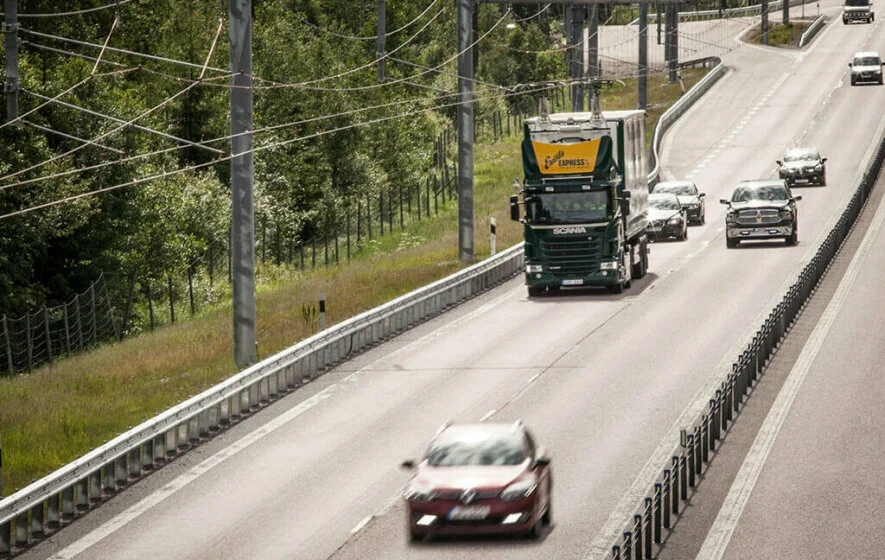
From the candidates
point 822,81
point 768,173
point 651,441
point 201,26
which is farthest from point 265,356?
point 822,81

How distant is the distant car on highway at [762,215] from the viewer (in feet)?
167

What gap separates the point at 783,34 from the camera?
12850cm

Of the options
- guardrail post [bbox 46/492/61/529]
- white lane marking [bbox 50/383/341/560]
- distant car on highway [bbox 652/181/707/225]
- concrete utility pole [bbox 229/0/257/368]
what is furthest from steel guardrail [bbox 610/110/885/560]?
distant car on highway [bbox 652/181/707/225]

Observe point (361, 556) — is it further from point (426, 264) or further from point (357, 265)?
point (357, 265)

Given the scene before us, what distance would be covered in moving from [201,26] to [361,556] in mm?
72919

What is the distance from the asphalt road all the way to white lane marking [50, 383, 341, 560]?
40mm

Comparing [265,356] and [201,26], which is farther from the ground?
[201,26]

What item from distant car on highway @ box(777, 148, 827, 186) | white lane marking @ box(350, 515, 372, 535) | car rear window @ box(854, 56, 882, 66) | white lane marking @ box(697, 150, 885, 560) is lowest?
white lane marking @ box(350, 515, 372, 535)

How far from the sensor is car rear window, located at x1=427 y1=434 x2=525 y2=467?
63.5ft

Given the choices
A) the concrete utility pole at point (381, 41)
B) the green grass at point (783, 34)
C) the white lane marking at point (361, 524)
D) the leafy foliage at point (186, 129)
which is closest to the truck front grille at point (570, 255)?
the leafy foliage at point (186, 129)

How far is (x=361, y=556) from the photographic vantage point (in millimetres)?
19172

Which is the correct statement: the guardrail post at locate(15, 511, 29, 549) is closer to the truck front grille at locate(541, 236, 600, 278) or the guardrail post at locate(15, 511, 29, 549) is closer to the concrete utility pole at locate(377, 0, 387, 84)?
the truck front grille at locate(541, 236, 600, 278)

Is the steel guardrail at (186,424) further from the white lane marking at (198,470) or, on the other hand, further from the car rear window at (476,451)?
the car rear window at (476,451)

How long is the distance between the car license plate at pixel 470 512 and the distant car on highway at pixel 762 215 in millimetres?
33492
